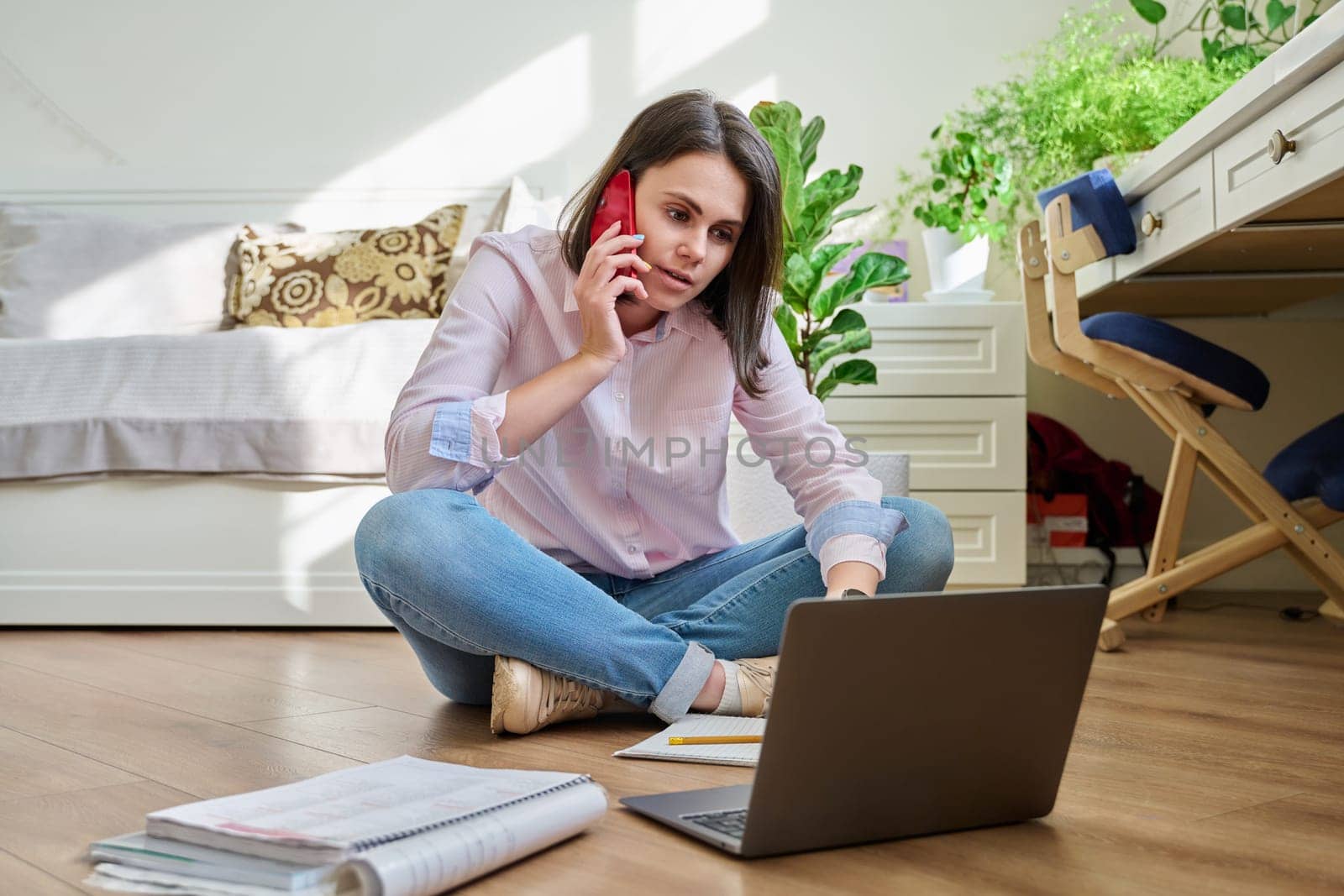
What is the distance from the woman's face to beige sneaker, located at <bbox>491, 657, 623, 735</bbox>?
1.30 feet

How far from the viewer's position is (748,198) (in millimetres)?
1279

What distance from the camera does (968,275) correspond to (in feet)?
8.90

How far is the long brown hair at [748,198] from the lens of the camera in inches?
49.4

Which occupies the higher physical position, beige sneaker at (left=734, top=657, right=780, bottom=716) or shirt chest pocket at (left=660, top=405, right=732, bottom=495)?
shirt chest pocket at (left=660, top=405, right=732, bottom=495)

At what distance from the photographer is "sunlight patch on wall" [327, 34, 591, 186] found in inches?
123

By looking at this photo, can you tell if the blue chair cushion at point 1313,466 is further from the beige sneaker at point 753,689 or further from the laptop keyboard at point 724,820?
the laptop keyboard at point 724,820

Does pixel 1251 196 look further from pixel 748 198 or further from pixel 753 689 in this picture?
pixel 753 689

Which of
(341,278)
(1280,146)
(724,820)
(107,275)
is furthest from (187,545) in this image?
(1280,146)

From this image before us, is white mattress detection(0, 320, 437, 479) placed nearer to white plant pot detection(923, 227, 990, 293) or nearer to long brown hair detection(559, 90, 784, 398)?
long brown hair detection(559, 90, 784, 398)

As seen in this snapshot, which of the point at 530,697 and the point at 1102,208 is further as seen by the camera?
the point at 1102,208

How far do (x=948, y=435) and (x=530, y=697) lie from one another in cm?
156

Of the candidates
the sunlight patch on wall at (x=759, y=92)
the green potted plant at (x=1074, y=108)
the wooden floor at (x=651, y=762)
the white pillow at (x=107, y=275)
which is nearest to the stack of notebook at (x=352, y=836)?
the wooden floor at (x=651, y=762)

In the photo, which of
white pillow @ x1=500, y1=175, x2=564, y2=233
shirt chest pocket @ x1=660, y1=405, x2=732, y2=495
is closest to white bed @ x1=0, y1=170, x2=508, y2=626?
white pillow @ x1=500, y1=175, x2=564, y2=233

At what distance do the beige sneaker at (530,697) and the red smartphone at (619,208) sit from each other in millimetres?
403
